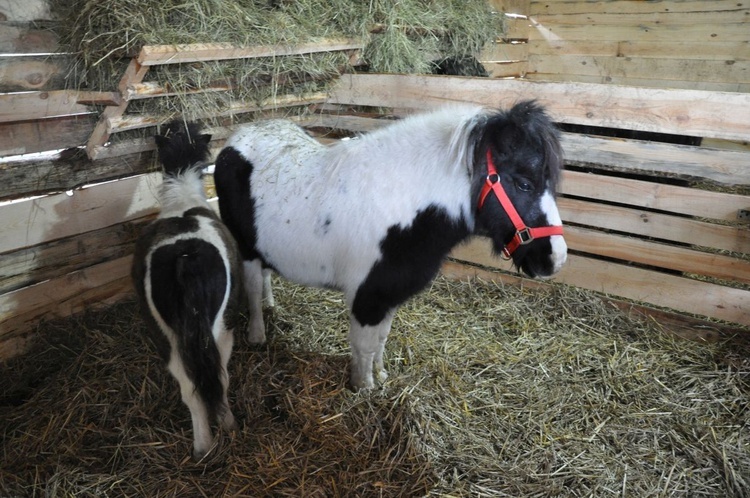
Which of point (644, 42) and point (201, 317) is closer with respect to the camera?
point (201, 317)

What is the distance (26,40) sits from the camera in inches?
108

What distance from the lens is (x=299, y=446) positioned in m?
2.66

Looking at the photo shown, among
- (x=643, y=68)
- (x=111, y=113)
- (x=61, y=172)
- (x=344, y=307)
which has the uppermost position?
(x=643, y=68)

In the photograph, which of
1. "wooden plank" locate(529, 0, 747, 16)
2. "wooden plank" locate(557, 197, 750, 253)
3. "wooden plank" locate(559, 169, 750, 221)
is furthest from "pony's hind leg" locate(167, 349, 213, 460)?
"wooden plank" locate(529, 0, 747, 16)

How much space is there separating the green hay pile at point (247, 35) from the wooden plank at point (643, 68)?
2835 mm

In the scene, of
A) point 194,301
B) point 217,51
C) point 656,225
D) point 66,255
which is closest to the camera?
point 194,301

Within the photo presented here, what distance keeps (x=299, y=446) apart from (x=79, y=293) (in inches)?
80.7

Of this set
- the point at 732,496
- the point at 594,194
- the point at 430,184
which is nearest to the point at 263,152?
the point at 430,184

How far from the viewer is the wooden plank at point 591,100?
10.0ft

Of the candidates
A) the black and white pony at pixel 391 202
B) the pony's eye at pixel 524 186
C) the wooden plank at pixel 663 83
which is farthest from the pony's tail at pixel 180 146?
the wooden plank at pixel 663 83

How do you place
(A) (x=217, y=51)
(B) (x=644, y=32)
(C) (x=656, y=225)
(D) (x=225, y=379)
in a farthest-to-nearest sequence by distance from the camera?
(B) (x=644, y=32)
(C) (x=656, y=225)
(A) (x=217, y=51)
(D) (x=225, y=379)

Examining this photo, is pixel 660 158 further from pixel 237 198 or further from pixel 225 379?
pixel 225 379

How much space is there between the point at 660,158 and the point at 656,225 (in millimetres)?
510

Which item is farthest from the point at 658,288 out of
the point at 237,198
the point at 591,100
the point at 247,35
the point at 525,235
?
the point at 247,35
